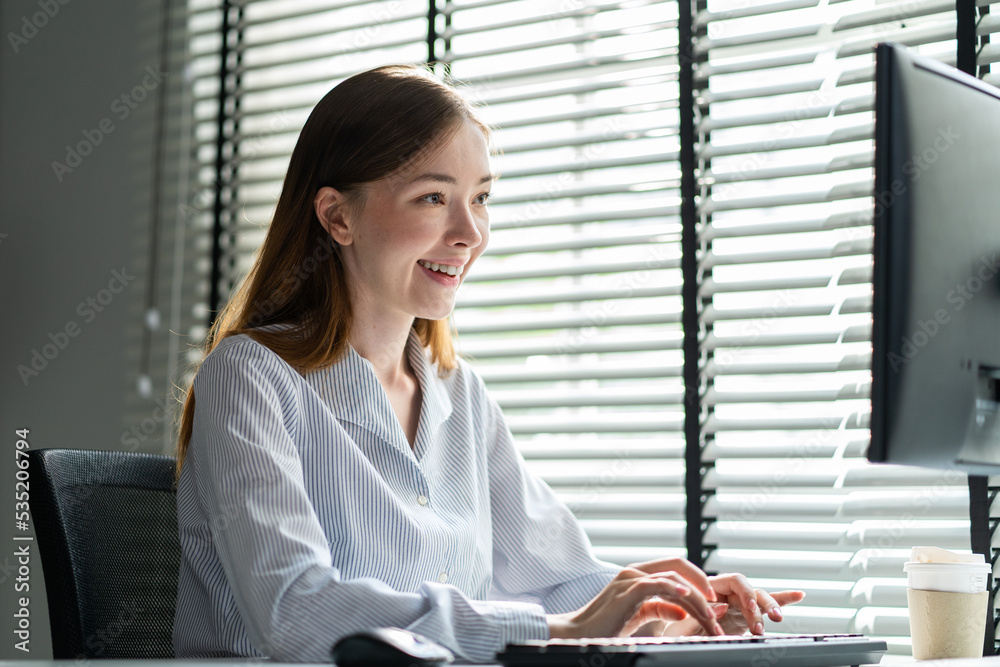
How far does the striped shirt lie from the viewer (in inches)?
38.9

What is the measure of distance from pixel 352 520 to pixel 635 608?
43 centimetres

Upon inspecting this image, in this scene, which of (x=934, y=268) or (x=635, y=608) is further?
(x=635, y=608)

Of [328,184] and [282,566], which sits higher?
[328,184]

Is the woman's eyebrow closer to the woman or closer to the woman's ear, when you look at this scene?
the woman

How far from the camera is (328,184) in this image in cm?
145

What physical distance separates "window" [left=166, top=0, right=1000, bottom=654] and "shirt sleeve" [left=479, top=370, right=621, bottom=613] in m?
0.42

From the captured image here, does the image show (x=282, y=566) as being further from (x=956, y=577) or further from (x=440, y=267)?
(x=956, y=577)

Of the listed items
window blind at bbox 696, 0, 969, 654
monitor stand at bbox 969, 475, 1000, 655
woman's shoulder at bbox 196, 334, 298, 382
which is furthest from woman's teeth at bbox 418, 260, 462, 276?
monitor stand at bbox 969, 475, 1000, 655

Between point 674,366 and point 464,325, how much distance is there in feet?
1.86

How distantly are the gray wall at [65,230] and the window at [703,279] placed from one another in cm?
79

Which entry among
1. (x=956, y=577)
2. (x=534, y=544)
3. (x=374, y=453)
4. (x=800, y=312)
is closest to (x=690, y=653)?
(x=956, y=577)

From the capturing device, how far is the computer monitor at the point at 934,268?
86cm

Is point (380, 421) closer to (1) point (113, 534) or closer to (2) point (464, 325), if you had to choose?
(1) point (113, 534)

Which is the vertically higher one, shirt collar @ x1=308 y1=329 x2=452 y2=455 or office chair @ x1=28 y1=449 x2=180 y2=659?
shirt collar @ x1=308 y1=329 x2=452 y2=455
